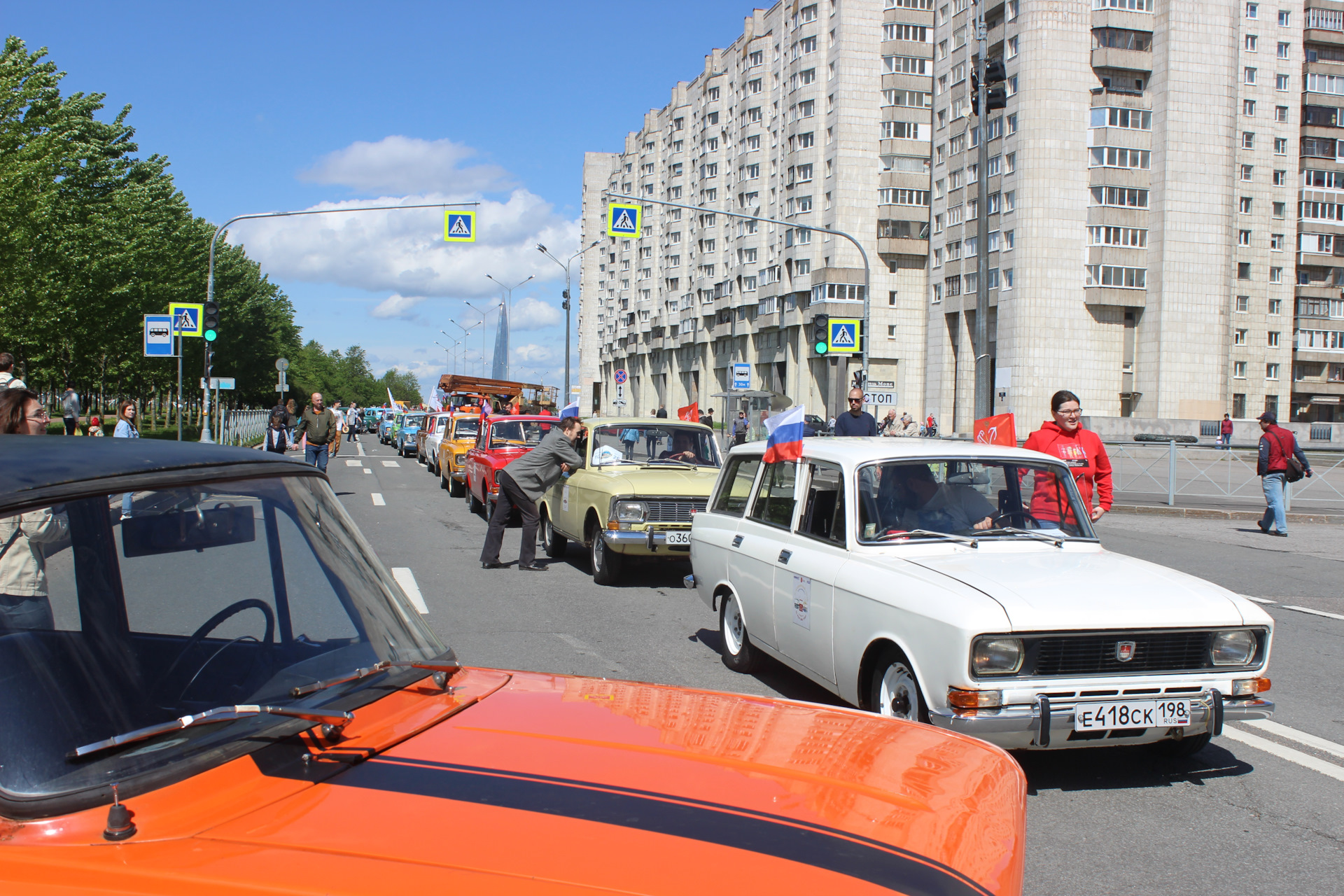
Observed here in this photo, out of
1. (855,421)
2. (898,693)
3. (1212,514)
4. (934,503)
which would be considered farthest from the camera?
(1212,514)

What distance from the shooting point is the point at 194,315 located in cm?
2830

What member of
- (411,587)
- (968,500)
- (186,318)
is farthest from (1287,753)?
(186,318)

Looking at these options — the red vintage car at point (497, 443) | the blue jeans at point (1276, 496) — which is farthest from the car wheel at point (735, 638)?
the blue jeans at point (1276, 496)

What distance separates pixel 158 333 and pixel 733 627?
77.8ft

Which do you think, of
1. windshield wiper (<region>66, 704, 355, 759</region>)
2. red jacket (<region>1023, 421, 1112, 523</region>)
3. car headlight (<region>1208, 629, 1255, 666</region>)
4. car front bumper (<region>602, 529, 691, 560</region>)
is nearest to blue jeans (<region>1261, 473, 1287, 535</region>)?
red jacket (<region>1023, 421, 1112, 523</region>)

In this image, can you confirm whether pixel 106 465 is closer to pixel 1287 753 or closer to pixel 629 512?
pixel 1287 753

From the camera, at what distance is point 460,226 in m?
25.6

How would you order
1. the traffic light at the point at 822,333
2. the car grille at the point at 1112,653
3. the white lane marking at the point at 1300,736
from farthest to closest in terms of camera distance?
1. the traffic light at the point at 822,333
2. the white lane marking at the point at 1300,736
3. the car grille at the point at 1112,653

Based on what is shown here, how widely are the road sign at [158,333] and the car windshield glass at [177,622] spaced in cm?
2612

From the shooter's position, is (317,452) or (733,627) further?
(317,452)

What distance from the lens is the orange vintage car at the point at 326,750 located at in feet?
5.41

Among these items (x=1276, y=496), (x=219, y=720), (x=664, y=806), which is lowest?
(x=1276, y=496)

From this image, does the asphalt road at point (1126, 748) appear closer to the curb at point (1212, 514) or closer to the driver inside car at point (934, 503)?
the driver inside car at point (934, 503)

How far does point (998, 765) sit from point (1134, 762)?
3209mm
